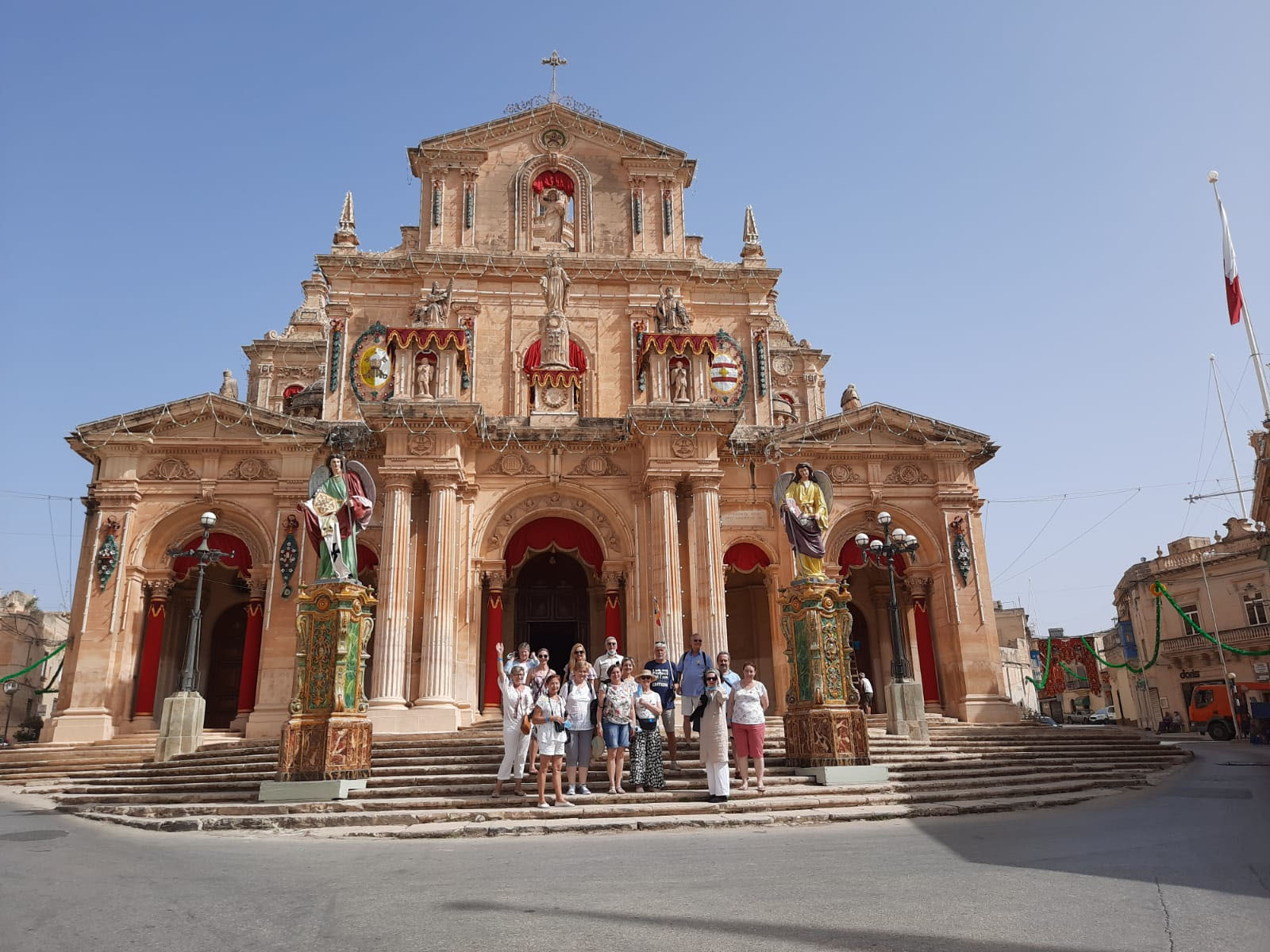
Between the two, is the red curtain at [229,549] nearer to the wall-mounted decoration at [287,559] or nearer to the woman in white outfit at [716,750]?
the wall-mounted decoration at [287,559]

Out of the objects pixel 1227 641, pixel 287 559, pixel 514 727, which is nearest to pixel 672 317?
pixel 287 559

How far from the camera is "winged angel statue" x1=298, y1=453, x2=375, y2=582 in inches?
538

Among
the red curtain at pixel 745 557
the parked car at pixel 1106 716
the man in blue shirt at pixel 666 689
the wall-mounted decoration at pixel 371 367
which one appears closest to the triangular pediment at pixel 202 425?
the wall-mounted decoration at pixel 371 367

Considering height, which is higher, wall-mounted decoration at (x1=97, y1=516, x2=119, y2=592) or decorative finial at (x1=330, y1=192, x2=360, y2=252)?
decorative finial at (x1=330, y1=192, x2=360, y2=252)

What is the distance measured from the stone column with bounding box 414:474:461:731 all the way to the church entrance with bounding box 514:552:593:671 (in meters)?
3.77

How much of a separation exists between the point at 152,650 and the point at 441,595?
28.9 feet

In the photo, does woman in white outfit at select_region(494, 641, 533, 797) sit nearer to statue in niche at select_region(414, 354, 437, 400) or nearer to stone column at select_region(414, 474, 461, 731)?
stone column at select_region(414, 474, 461, 731)

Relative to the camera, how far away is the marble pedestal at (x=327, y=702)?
12.1 metres

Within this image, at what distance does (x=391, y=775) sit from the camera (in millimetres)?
13250

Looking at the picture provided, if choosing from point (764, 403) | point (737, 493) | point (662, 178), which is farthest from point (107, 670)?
point (662, 178)

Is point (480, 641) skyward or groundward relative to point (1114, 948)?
skyward

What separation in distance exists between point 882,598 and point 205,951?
920 inches

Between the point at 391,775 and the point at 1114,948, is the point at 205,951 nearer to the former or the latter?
the point at 1114,948

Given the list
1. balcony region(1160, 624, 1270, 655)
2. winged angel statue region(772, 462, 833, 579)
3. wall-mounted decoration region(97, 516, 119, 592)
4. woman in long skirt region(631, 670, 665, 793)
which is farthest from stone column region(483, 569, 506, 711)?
balcony region(1160, 624, 1270, 655)
